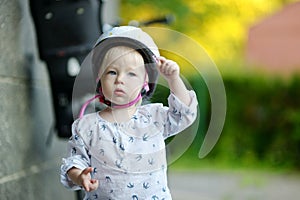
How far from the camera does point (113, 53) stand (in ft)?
6.74

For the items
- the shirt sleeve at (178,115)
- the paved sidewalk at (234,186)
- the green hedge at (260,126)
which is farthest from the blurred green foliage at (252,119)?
the shirt sleeve at (178,115)

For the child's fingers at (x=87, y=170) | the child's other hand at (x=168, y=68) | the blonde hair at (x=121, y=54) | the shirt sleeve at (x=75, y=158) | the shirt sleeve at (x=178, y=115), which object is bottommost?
the shirt sleeve at (x=75, y=158)

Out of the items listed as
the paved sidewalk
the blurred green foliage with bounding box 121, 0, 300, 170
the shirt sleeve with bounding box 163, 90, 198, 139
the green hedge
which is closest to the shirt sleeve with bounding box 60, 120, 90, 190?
the shirt sleeve with bounding box 163, 90, 198, 139

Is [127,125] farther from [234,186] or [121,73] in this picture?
[234,186]

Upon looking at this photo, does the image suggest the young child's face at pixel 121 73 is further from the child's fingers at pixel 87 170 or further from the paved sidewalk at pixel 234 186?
the paved sidewalk at pixel 234 186

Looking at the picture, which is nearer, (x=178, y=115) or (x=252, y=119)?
(x=178, y=115)

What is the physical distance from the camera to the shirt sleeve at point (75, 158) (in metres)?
2.01

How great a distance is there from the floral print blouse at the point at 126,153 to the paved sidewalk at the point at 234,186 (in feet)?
13.6

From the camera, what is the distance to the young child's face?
2047 mm

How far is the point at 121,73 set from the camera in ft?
6.72

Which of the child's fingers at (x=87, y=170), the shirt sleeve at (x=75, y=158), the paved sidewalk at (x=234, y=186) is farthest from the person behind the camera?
the paved sidewalk at (x=234, y=186)

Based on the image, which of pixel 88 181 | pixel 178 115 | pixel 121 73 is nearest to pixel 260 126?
pixel 178 115

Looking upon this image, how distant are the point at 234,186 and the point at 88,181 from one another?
5.52 meters

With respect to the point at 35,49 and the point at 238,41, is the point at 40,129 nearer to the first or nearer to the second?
the point at 35,49
